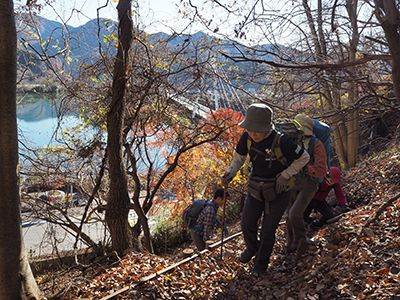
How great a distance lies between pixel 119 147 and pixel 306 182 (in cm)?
330

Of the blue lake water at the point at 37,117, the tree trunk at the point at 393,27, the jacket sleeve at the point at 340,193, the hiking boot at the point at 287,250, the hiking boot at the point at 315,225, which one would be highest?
the blue lake water at the point at 37,117

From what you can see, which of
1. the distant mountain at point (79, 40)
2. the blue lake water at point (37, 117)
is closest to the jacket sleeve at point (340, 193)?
the distant mountain at point (79, 40)

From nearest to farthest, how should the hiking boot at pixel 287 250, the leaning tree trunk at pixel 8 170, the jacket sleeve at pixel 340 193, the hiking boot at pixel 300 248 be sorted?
the leaning tree trunk at pixel 8 170 → the hiking boot at pixel 300 248 → the hiking boot at pixel 287 250 → the jacket sleeve at pixel 340 193

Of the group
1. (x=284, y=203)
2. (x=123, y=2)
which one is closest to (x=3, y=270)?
(x=284, y=203)

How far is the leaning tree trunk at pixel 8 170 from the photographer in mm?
3098

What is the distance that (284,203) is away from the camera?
150 inches

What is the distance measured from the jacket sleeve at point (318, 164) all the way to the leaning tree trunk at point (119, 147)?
3200 millimetres

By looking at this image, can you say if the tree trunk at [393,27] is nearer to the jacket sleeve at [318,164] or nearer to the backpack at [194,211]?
the jacket sleeve at [318,164]

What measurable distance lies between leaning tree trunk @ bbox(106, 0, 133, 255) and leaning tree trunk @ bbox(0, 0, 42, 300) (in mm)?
2102

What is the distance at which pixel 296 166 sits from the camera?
3516mm

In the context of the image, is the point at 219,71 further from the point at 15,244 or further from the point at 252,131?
the point at 15,244

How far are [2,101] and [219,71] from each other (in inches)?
195

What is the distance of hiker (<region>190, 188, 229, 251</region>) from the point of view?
5230 millimetres

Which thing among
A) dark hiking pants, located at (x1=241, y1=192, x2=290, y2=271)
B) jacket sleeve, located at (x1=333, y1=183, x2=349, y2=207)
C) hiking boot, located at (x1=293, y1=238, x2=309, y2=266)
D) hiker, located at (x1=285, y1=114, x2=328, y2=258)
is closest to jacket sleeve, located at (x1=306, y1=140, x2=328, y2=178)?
hiker, located at (x1=285, y1=114, x2=328, y2=258)
